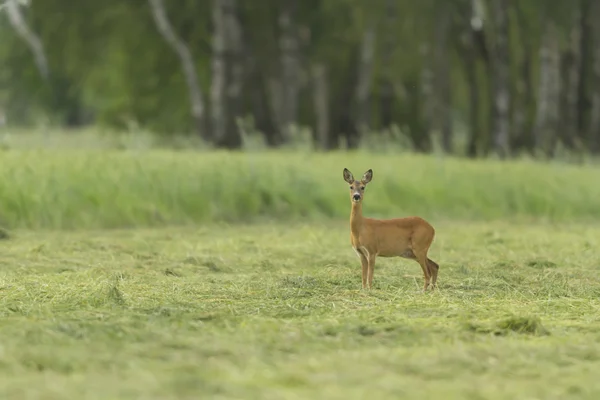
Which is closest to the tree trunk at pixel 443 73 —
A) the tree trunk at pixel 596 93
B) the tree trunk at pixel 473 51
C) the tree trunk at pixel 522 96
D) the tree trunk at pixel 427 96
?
the tree trunk at pixel 427 96

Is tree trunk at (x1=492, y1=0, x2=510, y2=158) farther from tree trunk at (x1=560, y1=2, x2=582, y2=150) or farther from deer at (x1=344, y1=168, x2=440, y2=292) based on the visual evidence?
deer at (x1=344, y1=168, x2=440, y2=292)

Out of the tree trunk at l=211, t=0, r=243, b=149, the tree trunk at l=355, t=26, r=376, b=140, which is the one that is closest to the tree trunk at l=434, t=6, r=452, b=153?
the tree trunk at l=355, t=26, r=376, b=140

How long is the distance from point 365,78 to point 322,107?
2006mm

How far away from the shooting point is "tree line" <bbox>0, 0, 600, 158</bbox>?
27.1m

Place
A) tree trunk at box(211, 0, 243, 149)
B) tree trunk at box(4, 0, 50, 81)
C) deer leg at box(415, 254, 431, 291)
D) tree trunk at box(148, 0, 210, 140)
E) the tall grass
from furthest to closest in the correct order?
tree trunk at box(148, 0, 210, 140), tree trunk at box(4, 0, 50, 81), tree trunk at box(211, 0, 243, 149), the tall grass, deer leg at box(415, 254, 431, 291)

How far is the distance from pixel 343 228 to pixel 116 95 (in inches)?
740

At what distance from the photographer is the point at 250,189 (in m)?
16.4

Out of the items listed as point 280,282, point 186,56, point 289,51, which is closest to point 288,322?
point 280,282

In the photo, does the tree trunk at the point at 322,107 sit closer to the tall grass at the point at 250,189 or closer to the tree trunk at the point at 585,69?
the tree trunk at the point at 585,69

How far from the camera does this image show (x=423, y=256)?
8.89m

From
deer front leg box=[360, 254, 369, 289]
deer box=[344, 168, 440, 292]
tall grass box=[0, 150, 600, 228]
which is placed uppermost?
deer box=[344, 168, 440, 292]

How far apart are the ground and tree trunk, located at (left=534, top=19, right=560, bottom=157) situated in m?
16.2

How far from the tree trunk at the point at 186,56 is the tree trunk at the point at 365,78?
168 inches

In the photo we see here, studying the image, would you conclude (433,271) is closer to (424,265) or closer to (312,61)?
(424,265)
